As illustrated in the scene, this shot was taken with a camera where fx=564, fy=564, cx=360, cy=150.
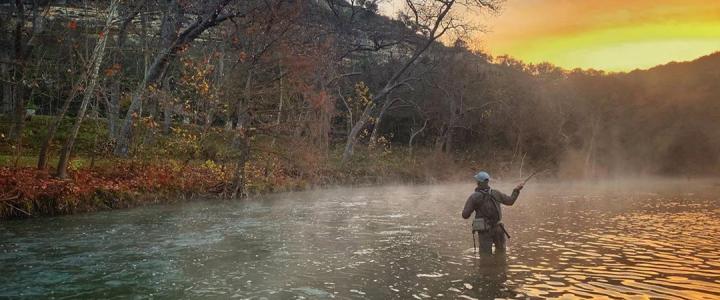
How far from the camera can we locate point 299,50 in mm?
32594

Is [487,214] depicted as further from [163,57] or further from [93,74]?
[163,57]

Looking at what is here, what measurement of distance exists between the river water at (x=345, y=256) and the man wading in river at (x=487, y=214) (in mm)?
537

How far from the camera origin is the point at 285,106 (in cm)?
3641

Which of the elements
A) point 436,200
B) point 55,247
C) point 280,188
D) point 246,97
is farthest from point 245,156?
point 55,247

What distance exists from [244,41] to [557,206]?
1859 cm

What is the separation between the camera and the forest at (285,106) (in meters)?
25.2

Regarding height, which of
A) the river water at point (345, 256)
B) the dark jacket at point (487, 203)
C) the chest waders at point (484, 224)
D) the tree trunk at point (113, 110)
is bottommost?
the river water at point (345, 256)

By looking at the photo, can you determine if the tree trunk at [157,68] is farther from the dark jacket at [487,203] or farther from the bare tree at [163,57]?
the dark jacket at [487,203]

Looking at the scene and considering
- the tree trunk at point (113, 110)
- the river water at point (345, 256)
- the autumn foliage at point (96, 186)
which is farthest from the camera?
the tree trunk at point (113, 110)

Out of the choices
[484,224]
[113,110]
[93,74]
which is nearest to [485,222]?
[484,224]

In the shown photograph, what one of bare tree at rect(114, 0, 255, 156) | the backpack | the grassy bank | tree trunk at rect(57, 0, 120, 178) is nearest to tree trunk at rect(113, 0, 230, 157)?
bare tree at rect(114, 0, 255, 156)

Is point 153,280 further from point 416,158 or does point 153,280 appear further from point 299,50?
point 416,158

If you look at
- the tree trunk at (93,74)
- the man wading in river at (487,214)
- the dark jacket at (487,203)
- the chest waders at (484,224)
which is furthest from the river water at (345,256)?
the tree trunk at (93,74)

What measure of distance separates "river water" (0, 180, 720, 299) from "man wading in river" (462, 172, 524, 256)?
537 millimetres
